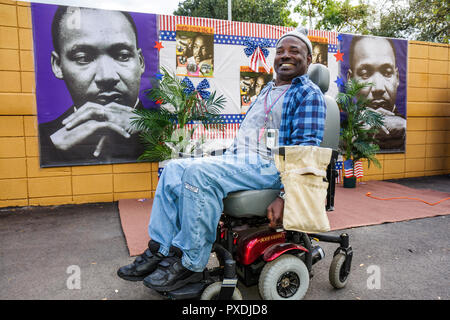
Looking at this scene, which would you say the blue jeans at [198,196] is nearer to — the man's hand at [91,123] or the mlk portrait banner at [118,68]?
the mlk portrait banner at [118,68]

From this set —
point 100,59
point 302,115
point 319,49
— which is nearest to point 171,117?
point 100,59

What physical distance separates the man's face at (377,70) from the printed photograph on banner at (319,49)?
1.80 feet

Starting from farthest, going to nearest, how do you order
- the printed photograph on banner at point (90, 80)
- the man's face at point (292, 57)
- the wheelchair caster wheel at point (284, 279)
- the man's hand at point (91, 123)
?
the man's hand at point (91, 123) → the printed photograph on banner at point (90, 80) → the man's face at point (292, 57) → the wheelchair caster wheel at point (284, 279)

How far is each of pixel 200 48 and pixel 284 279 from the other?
3.56 m

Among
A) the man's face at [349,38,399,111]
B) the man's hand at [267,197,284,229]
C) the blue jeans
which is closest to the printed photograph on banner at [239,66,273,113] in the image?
the man's face at [349,38,399,111]

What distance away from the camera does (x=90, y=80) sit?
399cm

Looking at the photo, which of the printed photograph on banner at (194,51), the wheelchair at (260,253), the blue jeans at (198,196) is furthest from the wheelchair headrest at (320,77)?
the printed photograph on banner at (194,51)

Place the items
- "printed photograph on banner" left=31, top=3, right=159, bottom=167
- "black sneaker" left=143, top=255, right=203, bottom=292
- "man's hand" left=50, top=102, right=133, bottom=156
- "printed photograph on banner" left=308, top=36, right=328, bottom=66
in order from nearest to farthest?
"black sneaker" left=143, top=255, right=203, bottom=292, "printed photograph on banner" left=31, top=3, right=159, bottom=167, "man's hand" left=50, top=102, right=133, bottom=156, "printed photograph on banner" left=308, top=36, right=328, bottom=66

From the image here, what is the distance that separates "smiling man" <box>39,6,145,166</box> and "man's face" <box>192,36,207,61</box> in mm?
743

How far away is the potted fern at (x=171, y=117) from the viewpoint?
12.7ft

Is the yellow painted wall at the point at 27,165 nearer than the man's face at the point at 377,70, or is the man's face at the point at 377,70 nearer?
the yellow painted wall at the point at 27,165

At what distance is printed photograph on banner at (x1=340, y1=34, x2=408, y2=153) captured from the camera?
529cm

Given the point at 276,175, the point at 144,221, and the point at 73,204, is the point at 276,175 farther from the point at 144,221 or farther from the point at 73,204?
the point at 73,204

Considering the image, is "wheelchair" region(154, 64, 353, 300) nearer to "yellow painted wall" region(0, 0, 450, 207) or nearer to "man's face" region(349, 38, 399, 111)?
"yellow painted wall" region(0, 0, 450, 207)
